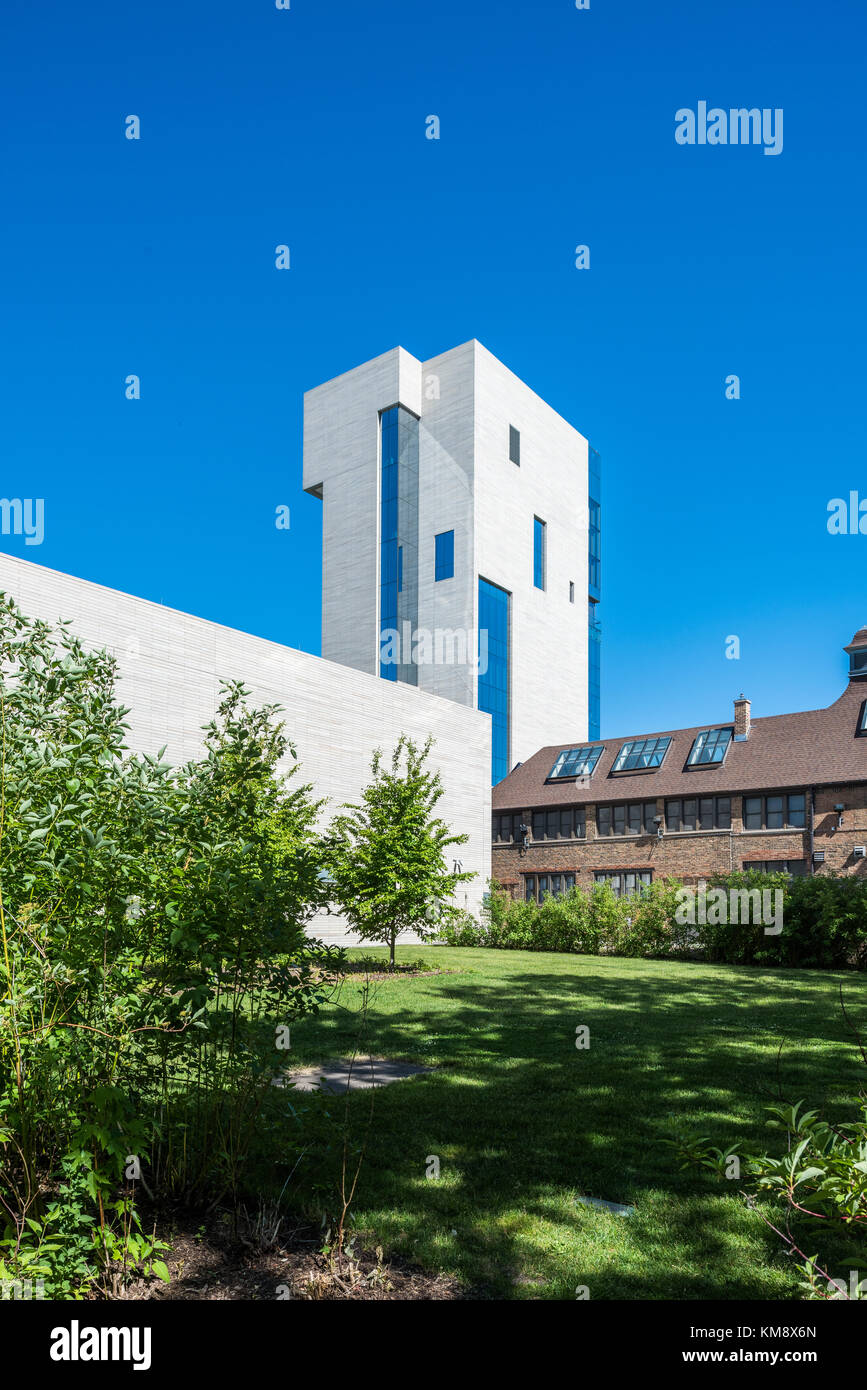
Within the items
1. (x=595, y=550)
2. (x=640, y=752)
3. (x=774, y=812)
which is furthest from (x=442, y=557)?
(x=774, y=812)

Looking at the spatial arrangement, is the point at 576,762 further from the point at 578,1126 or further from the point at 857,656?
the point at 578,1126

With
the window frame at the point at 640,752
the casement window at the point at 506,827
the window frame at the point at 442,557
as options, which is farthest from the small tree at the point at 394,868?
the window frame at the point at 442,557

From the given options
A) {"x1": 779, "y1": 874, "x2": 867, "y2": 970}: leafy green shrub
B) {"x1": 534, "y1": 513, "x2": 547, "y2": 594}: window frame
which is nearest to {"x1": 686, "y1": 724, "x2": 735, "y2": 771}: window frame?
{"x1": 779, "y1": 874, "x2": 867, "y2": 970}: leafy green shrub

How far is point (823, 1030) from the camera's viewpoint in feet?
32.4

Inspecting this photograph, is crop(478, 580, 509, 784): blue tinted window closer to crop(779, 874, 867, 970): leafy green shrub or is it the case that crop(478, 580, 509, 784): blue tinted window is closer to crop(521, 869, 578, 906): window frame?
crop(521, 869, 578, 906): window frame

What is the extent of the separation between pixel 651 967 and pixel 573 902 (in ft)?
18.0

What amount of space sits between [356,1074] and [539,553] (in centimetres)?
4618

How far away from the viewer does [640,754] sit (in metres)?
37.3

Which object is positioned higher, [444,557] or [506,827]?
[444,557]

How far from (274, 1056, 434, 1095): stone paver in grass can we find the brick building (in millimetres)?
24733

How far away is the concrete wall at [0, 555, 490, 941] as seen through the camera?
68.8ft

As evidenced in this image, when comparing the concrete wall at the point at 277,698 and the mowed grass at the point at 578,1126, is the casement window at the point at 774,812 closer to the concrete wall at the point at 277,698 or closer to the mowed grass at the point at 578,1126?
the concrete wall at the point at 277,698

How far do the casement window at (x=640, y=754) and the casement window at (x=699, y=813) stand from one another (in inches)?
98.6
